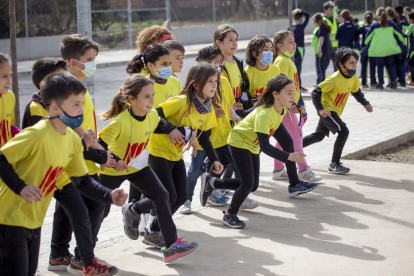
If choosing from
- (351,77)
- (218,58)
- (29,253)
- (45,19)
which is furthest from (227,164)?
(45,19)

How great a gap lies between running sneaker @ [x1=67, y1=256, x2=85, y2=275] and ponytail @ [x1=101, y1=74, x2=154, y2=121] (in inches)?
45.8

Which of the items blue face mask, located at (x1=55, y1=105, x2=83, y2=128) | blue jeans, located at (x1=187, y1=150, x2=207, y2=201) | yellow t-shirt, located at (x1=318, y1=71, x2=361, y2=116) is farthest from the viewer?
yellow t-shirt, located at (x1=318, y1=71, x2=361, y2=116)

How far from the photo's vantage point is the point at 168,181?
4.78 m

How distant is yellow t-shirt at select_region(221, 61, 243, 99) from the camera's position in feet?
20.2

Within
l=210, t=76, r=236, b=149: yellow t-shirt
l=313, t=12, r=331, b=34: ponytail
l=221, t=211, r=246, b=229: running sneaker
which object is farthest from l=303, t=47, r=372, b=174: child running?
l=313, t=12, r=331, b=34: ponytail

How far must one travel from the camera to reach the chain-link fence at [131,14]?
875 inches

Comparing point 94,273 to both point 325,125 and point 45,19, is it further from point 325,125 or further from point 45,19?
point 45,19

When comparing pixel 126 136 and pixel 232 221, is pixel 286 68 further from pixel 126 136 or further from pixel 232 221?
pixel 126 136

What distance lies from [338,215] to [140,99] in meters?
2.40

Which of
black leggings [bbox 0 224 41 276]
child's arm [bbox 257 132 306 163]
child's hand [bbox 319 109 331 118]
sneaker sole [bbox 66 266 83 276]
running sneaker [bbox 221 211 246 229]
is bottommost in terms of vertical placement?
sneaker sole [bbox 66 266 83 276]

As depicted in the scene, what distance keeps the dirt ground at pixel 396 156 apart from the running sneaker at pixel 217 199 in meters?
2.90

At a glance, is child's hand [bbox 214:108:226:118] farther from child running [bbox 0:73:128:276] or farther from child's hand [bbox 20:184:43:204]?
child's hand [bbox 20:184:43:204]

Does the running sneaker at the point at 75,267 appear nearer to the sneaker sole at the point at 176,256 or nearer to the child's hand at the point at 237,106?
the sneaker sole at the point at 176,256

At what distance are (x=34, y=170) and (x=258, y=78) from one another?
3649 mm
